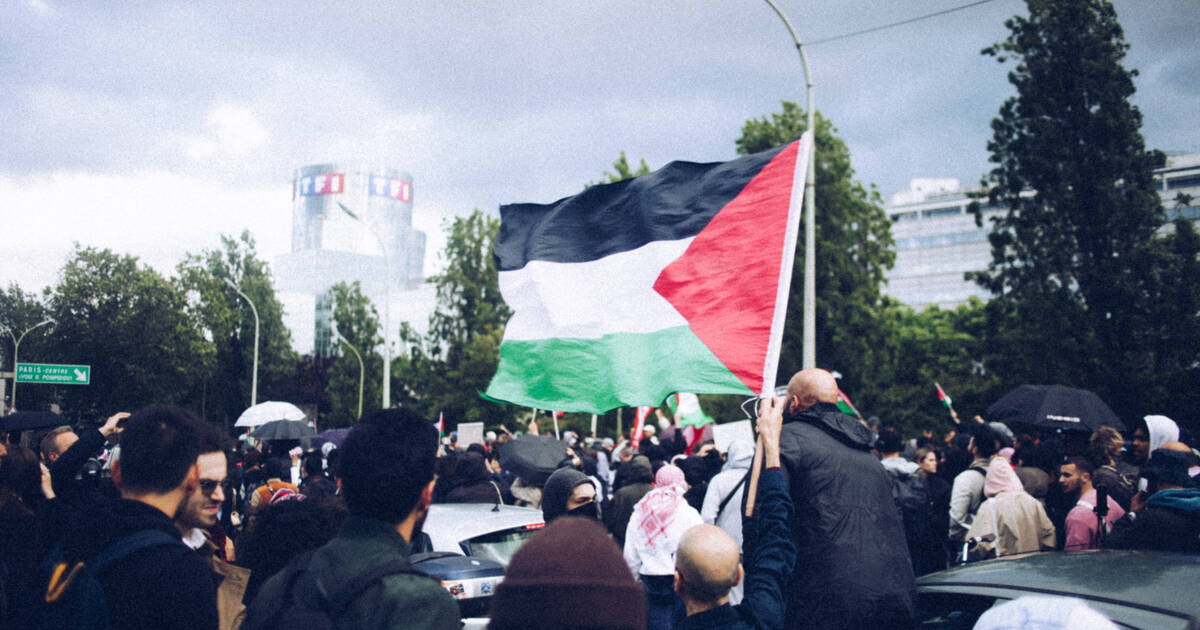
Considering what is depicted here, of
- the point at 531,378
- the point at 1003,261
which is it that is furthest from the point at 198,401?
the point at 531,378

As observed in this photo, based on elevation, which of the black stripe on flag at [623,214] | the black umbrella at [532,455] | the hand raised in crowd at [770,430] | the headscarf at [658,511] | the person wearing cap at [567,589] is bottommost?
the black umbrella at [532,455]

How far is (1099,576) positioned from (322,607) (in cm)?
278

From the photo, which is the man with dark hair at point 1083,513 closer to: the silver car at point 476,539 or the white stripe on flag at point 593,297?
the white stripe on flag at point 593,297

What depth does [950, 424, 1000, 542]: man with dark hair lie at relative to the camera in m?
7.46

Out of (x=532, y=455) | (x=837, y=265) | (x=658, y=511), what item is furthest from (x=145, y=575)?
(x=837, y=265)

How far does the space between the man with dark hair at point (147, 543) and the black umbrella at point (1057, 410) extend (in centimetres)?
1000

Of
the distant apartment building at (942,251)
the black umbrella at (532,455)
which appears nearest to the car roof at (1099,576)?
the black umbrella at (532,455)

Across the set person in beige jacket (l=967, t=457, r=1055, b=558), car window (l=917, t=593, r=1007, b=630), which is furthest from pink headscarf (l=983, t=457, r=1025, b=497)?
car window (l=917, t=593, r=1007, b=630)

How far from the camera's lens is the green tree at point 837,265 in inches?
1256

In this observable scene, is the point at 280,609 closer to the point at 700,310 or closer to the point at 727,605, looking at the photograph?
the point at 727,605

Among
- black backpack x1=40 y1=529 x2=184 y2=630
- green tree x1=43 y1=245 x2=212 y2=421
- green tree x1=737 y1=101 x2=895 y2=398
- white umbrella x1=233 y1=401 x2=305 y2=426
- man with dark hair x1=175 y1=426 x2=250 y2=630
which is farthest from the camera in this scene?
green tree x1=737 y1=101 x2=895 y2=398

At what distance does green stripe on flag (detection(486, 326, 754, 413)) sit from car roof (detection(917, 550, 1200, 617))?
1.38 meters

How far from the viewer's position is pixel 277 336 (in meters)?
67.0

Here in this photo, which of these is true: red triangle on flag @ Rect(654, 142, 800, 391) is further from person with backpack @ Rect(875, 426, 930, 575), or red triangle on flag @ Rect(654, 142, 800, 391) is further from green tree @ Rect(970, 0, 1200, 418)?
green tree @ Rect(970, 0, 1200, 418)
